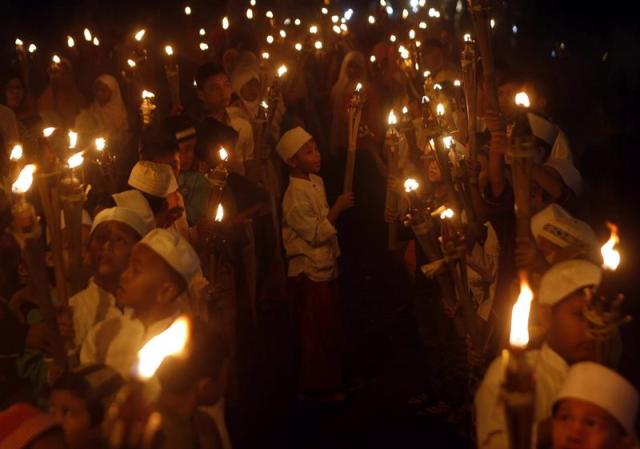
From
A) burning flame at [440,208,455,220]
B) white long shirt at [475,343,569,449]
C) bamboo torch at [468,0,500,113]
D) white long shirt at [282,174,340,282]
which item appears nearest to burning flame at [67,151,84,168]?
burning flame at [440,208,455,220]

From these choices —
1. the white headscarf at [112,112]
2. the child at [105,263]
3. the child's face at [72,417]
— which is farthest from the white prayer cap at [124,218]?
the white headscarf at [112,112]

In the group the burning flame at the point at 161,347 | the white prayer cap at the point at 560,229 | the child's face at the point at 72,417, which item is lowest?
the child's face at the point at 72,417

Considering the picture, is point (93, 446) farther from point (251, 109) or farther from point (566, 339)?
point (251, 109)

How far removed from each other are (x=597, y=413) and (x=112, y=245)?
2.68 m

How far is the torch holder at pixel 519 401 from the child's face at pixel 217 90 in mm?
6758

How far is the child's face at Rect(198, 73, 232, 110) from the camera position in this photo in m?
8.51

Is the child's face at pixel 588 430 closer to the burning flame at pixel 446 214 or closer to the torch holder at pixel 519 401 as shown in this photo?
the torch holder at pixel 519 401

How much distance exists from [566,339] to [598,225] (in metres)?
5.69

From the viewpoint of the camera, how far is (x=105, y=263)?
447 cm

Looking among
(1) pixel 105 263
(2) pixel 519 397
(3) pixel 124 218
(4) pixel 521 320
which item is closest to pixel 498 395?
(4) pixel 521 320

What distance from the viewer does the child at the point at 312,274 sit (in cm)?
690

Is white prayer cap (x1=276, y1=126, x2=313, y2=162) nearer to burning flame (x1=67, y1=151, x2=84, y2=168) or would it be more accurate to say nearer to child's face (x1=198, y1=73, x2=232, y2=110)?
child's face (x1=198, y1=73, x2=232, y2=110)

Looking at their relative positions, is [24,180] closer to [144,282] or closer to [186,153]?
[144,282]

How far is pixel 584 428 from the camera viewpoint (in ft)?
9.49
